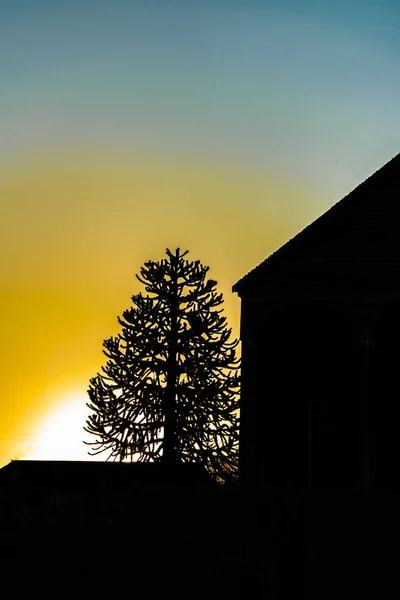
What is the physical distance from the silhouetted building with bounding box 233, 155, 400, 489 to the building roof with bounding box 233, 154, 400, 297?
21 millimetres

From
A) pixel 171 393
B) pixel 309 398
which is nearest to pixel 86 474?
pixel 171 393

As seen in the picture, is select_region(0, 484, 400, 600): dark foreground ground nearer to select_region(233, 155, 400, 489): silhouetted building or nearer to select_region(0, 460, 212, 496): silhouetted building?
select_region(233, 155, 400, 489): silhouetted building

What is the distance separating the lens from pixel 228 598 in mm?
9211

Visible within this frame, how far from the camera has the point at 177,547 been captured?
11.8 m

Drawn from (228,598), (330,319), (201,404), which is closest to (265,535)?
(228,598)

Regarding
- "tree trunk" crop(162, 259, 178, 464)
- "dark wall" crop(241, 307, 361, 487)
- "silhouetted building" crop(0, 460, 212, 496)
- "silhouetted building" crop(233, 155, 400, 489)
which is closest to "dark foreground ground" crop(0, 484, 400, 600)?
"silhouetted building" crop(233, 155, 400, 489)

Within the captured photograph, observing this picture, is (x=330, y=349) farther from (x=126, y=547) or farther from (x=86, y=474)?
(x=86, y=474)

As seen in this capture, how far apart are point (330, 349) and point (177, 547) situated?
9433mm

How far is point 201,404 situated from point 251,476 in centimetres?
1523

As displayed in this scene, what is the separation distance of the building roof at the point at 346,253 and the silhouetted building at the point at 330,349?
21 millimetres

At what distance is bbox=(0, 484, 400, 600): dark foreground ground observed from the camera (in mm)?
9828

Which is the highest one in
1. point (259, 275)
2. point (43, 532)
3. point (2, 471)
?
point (259, 275)

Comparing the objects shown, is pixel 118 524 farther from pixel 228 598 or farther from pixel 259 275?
pixel 259 275

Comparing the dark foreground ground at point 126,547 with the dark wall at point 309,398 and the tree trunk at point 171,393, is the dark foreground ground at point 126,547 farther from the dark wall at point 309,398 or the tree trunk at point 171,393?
the tree trunk at point 171,393
